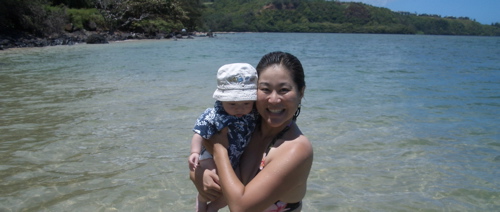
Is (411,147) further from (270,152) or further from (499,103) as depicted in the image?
(499,103)

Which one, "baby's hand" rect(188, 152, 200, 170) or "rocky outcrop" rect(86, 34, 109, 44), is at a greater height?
"baby's hand" rect(188, 152, 200, 170)

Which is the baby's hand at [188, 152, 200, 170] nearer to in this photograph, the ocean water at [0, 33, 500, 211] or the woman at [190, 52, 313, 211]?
the woman at [190, 52, 313, 211]

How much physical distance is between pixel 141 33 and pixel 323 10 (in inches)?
4771

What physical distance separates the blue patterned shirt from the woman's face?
122 millimetres

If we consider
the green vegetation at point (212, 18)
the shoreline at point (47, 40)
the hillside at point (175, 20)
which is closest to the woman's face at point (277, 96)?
the shoreline at point (47, 40)

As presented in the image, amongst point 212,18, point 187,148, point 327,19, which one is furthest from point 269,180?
point 327,19

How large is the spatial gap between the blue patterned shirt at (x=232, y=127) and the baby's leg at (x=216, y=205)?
8.8 inches

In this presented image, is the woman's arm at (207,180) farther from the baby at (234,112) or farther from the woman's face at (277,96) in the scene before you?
the woman's face at (277,96)

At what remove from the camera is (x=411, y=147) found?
5328 millimetres

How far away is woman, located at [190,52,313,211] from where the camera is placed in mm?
1929

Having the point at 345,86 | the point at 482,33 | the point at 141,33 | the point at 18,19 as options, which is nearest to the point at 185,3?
the point at 141,33

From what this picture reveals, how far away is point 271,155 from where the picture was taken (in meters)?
2.05

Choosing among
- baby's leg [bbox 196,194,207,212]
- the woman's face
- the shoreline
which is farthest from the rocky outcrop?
the woman's face

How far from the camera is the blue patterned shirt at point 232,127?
6.97 ft
